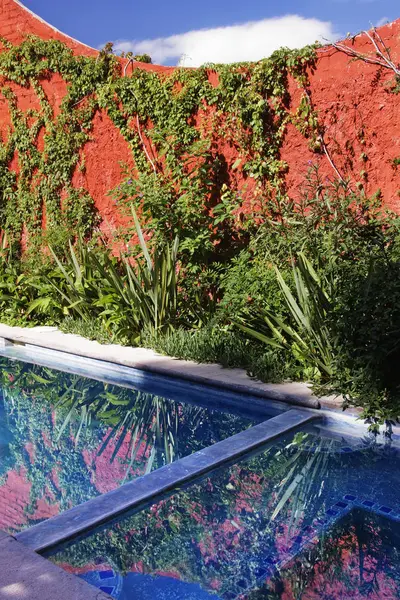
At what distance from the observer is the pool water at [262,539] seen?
2.44 metres

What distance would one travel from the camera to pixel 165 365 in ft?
17.6

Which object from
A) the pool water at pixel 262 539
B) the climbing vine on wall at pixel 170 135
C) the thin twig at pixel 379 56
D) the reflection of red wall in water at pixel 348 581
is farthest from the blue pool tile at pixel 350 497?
the thin twig at pixel 379 56

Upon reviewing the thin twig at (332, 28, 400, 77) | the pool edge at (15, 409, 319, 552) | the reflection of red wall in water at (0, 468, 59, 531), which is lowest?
the reflection of red wall in water at (0, 468, 59, 531)

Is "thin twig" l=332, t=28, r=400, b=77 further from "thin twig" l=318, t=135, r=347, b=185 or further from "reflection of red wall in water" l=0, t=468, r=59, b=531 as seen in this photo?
"reflection of red wall in water" l=0, t=468, r=59, b=531

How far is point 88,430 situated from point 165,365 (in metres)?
1.14

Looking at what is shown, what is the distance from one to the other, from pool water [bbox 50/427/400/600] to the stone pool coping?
2.75 ft

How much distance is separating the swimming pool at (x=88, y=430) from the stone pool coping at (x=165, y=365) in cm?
10

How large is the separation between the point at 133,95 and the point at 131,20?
2.69 metres

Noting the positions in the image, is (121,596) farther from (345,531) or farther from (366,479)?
(366,479)

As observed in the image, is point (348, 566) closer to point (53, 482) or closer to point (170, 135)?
point (53, 482)

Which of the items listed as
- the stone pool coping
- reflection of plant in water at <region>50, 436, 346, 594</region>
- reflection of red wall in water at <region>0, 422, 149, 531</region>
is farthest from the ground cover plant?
reflection of red wall in water at <region>0, 422, 149, 531</region>

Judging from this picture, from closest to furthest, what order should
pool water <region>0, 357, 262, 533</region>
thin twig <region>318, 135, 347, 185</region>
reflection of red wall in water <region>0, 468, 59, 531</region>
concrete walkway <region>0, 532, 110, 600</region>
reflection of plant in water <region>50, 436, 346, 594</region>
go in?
concrete walkway <region>0, 532, 110, 600</region> → reflection of plant in water <region>50, 436, 346, 594</region> → reflection of red wall in water <region>0, 468, 59, 531</region> → pool water <region>0, 357, 262, 533</region> → thin twig <region>318, 135, 347, 185</region>

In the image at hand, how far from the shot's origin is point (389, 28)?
5.51m

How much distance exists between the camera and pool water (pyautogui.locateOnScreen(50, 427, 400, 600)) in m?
2.44
